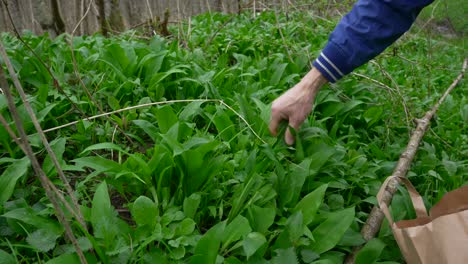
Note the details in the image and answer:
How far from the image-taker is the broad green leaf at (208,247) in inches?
64.0

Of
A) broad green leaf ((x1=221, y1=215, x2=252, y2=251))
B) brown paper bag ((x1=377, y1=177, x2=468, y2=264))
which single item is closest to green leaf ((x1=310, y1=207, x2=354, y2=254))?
brown paper bag ((x1=377, y1=177, x2=468, y2=264))

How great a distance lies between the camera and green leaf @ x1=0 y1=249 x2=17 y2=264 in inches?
61.1

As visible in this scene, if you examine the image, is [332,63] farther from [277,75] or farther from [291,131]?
[277,75]

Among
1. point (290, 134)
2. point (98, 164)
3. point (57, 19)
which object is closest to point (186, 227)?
point (98, 164)

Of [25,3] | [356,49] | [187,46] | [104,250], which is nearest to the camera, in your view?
[104,250]

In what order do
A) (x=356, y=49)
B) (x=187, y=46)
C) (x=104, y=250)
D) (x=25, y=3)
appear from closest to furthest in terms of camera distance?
(x=104, y=250) < (x=356, y=49) < (x=187, y=46) < (x=25, y=3)

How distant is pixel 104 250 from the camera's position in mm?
1635

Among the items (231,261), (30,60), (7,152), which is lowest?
(231,261)

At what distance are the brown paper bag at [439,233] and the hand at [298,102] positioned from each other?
0.58 meters

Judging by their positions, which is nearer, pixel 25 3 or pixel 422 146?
pixel 422 146

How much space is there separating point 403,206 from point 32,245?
1582mm

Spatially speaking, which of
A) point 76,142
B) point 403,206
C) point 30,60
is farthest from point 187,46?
point 403,206

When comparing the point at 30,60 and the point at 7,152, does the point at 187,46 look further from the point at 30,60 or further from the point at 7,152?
the point at 7,152

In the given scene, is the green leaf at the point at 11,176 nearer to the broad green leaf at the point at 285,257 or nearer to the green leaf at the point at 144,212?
the green leaf at the point at 144,212
